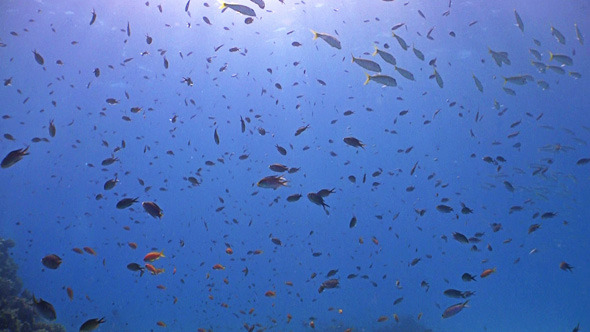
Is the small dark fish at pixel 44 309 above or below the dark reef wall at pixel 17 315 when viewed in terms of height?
above

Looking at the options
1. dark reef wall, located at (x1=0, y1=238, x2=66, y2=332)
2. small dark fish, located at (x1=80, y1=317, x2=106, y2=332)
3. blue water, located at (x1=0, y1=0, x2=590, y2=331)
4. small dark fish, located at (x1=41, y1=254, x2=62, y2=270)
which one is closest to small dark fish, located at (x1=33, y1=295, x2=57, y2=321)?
small dark fish, located at (x1=80, y1=317, x2=106, y2=332)

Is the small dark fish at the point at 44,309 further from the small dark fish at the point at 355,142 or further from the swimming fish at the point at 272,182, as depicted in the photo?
the small dark fish at the point at 355,142

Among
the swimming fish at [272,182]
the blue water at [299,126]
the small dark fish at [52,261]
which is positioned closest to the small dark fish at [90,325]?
the small dark fish at [52,261]

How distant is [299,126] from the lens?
32.6m

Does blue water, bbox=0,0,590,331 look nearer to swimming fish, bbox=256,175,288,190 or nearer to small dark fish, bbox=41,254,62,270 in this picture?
small dark fish, bbox=41,254,62,270

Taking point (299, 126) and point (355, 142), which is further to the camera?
point (299, 126)

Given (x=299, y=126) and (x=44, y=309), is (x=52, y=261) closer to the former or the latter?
(x=44, y=309)

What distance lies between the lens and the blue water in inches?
983

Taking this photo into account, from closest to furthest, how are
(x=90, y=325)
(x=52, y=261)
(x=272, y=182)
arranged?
1. (x=90, y=325)
2. (x=52, y=261)
3. (x=272, y=182)

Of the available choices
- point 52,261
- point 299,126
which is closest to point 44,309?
point 52,261

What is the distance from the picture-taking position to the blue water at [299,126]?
2497cm

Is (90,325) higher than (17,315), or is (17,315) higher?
(90,325)

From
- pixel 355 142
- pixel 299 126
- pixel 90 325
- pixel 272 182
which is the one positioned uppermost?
pixel 355 142

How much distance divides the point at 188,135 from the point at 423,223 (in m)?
58.7
